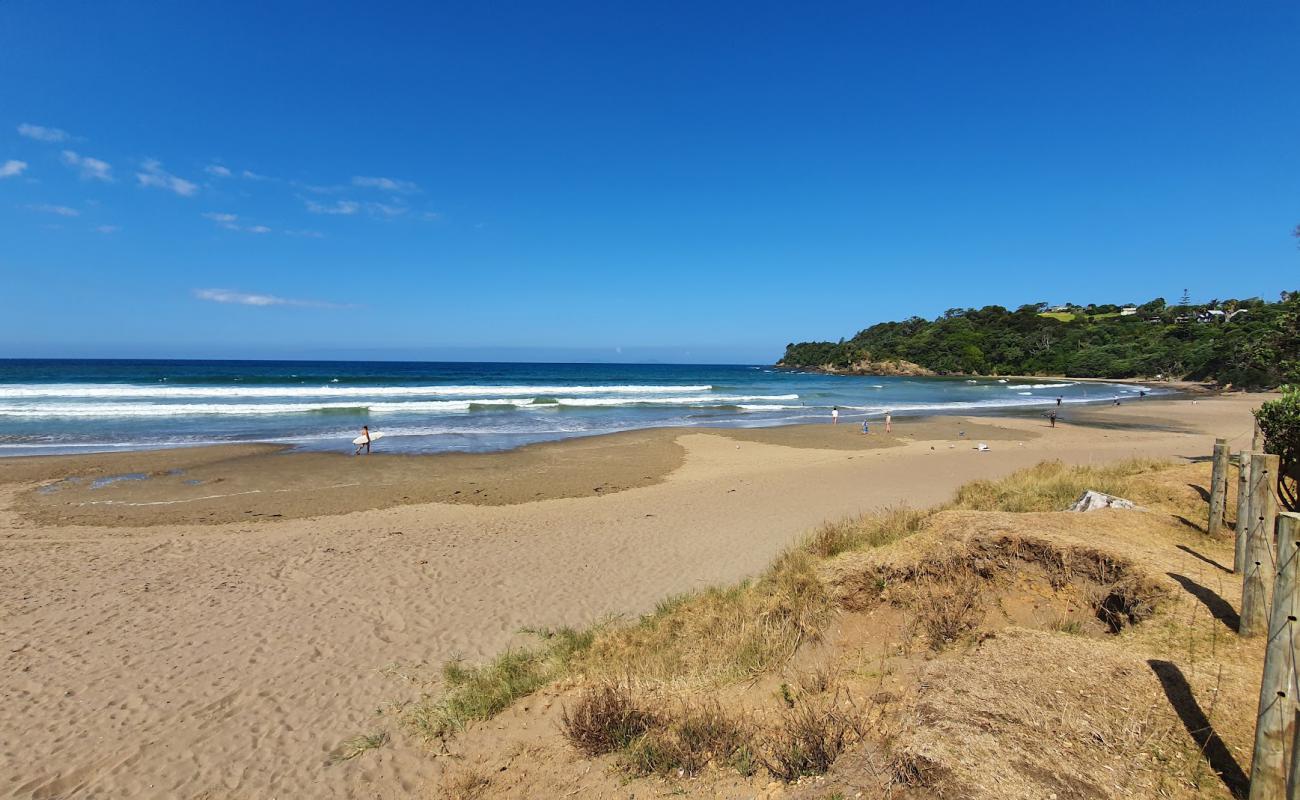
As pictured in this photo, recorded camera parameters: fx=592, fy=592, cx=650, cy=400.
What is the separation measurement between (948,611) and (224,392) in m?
51.2

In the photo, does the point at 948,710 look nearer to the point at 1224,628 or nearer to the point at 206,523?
the point at 1224,628

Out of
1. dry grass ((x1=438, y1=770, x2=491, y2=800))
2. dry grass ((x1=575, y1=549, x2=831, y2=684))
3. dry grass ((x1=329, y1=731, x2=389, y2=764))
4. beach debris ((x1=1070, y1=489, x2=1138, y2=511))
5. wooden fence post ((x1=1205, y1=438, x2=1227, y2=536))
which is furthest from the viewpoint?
beach debris ((x1=1070, y1=489, x2=1138, y2=511))

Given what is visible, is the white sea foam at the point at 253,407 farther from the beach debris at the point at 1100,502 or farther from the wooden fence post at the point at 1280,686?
the wooden fence post at the point at 1280,686

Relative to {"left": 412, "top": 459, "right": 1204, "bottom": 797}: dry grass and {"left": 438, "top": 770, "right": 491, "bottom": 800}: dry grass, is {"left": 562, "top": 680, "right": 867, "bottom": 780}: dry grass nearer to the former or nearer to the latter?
{"left": 412, "top": 459, "right": 1204, "bottom": 797}: dry grass

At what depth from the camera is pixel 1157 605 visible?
478cm

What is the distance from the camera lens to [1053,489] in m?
9.23

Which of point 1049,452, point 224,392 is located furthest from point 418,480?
point 224,392

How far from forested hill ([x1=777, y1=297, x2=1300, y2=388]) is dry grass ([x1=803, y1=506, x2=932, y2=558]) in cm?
6215

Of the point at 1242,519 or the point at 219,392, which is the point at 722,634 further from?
the point at 219,392

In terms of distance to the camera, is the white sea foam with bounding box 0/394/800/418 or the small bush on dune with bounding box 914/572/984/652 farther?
the white sea foam with bounding box 0/394/800/418

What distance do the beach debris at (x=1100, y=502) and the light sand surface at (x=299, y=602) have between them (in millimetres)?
4107

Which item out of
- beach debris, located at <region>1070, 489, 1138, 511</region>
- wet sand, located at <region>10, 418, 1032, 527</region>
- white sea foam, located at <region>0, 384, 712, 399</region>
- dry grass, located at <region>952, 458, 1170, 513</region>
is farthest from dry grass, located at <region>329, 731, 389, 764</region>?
white sea foam, located at <region>0, 384, 712, 399</region>

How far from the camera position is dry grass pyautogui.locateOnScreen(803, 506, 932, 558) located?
727 cm

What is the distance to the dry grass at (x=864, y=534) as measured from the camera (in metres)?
7.27
